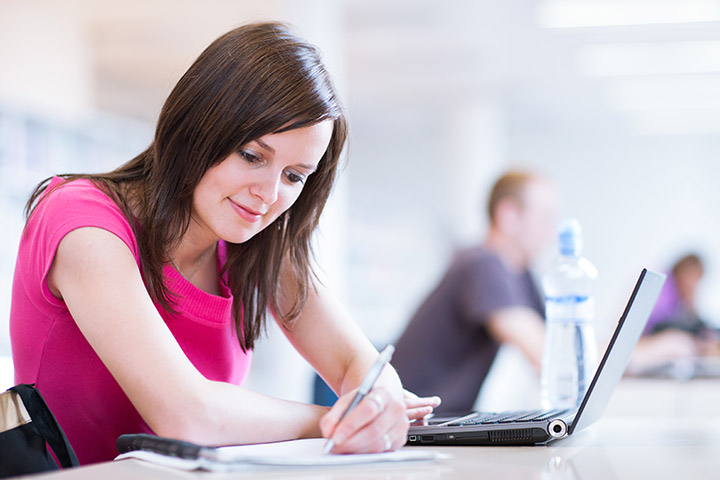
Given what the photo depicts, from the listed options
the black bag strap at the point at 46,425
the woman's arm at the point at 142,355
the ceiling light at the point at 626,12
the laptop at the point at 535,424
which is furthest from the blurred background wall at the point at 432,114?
the laptop at the point at 535,424

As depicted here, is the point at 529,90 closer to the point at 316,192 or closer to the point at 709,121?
the point at 709,121

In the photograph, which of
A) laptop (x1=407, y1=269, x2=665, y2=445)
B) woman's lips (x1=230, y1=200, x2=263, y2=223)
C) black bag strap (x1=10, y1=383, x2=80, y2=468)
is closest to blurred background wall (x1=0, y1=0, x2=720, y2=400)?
woman's lips (x1=230, y1=200, x2=263, y2=223)

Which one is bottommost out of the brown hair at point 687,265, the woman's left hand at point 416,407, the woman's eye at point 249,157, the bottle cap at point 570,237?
the brown hair at point 687,265

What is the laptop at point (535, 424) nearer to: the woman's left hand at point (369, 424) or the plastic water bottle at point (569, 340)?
the woman's left hand at point (369, 424)

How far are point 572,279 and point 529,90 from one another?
633 centimetres

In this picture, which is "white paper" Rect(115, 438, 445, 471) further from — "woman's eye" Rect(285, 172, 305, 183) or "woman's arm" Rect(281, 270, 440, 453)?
"woman's eye" Rect(285, 172, 305, 183)

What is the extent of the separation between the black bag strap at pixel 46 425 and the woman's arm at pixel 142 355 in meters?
0.10

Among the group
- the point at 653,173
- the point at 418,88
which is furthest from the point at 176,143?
the point at 653,173

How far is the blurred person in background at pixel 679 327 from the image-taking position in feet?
11.6

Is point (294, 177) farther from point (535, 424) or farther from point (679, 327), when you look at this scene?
point (679, 327)

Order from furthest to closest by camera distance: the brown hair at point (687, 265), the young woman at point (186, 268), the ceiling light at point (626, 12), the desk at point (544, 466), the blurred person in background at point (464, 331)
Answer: the ceiling light at point (626, 12), the brown hair at point (687, 265), the blurred person in background at point (464, 331), the young woman at point (186, 268), the desk at point (544, 466)

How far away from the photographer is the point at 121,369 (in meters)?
0.94

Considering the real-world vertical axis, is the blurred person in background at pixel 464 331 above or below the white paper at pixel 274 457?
below

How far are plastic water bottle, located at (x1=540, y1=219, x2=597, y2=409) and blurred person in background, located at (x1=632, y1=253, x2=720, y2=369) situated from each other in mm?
1872
